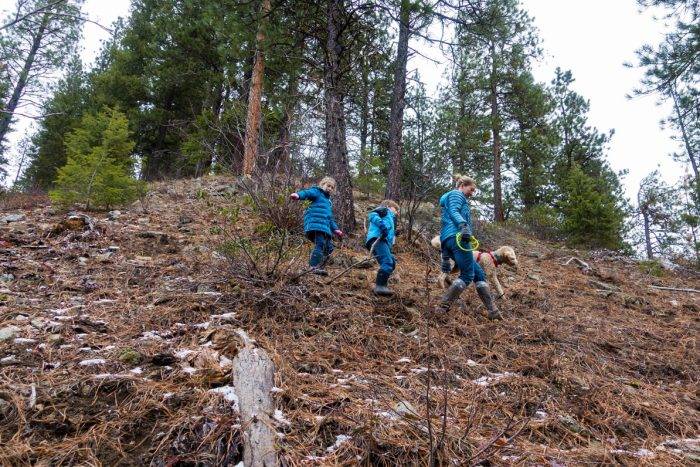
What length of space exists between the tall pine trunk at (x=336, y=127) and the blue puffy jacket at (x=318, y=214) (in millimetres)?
1837

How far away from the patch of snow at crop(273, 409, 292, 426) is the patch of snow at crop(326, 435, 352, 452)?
24cm

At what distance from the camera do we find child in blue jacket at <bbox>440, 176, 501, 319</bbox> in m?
4.60

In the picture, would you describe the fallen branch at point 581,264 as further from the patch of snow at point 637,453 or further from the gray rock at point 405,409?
the gray rock at point 405,409

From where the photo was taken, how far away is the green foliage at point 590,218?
1273 centimetres

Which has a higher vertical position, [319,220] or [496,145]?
[496,145]

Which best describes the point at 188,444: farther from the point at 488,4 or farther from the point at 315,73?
the point at 488,4

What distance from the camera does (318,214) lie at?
208 inches

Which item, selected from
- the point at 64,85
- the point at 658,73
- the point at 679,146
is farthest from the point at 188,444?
the point at 679,146

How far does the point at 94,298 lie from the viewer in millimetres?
3611

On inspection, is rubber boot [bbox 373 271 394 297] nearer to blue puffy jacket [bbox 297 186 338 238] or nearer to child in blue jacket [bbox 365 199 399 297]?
child in blue jacket [bbox 365 199 399 297]

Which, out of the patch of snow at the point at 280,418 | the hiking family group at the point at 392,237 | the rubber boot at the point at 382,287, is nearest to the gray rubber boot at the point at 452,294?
the hiking family group at the point at 392,237

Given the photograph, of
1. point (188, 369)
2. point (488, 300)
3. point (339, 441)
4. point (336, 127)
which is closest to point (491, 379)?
point (339, 441)

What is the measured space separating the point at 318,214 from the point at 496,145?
43.0 ft

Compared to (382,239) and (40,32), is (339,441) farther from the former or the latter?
(40,32)
